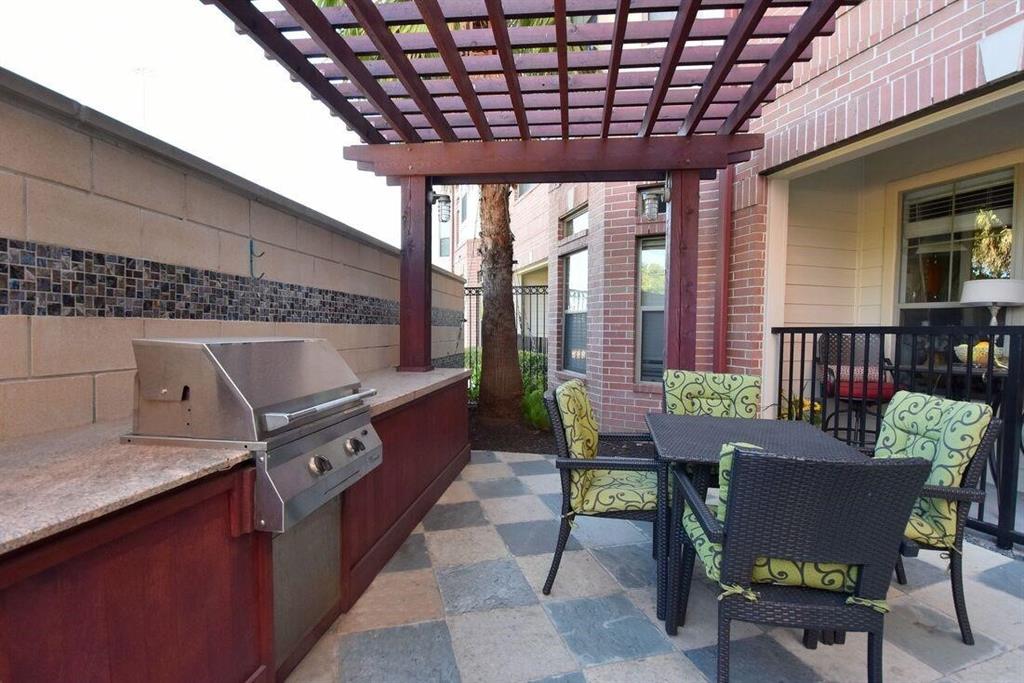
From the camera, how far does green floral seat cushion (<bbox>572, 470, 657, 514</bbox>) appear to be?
2.12 m

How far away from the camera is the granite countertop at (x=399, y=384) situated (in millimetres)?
2242

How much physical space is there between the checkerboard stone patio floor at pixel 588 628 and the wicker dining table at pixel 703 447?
0.27 meters

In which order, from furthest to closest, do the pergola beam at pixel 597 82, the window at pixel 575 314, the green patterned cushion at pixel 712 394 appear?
the window at pixel 575 314 → the green patterned cushion at pixel 712 394 → the pergola beam at pixel 597 82

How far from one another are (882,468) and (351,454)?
5.28 ft

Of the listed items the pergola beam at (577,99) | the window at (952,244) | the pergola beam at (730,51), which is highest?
the pergola beam at (577,99)

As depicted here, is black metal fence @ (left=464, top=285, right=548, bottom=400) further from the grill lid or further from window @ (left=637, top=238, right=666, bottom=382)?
the grill lid

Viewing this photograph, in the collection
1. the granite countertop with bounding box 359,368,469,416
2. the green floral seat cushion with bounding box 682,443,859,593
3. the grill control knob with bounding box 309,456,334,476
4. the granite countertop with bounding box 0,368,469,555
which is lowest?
the green floral seat cushion with bounding box 682,443,859,593

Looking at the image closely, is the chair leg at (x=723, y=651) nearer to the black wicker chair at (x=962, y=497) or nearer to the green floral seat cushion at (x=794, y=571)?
the green floral seat cushion at (x=794, y=571)

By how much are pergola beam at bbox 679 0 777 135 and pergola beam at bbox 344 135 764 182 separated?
0.32 metres

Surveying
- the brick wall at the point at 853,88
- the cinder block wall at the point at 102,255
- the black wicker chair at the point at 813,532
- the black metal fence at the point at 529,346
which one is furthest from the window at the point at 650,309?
the black wicker chair at the point at 813,532

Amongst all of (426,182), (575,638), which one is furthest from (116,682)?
(426,182)

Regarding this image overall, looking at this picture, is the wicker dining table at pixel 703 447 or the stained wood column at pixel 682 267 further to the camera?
the stained wood column at pixel 682 267

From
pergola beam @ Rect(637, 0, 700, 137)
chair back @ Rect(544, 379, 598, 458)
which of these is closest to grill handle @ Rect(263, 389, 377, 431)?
chair back @ Rect(544, 379, 598, 458)

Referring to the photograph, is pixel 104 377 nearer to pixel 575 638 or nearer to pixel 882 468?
pixel 575 638
